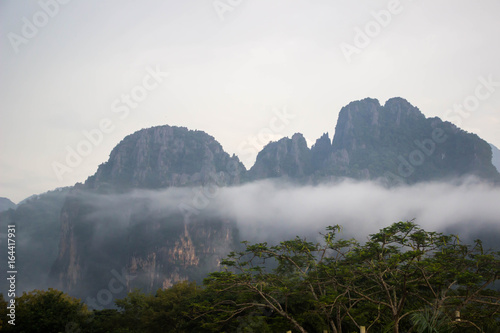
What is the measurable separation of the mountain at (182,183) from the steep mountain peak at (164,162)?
0.48 meters

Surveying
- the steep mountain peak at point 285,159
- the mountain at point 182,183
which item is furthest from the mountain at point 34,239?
the steep mountain peak at point 285,159

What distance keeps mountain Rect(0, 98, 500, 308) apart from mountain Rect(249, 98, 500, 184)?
44 centimetres

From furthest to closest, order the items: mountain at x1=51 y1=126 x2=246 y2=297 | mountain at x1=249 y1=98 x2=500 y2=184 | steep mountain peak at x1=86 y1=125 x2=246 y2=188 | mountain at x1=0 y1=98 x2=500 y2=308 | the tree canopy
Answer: steep mountain peak at x1=86 y1=125 x2=246 y2=188, mountain at x1=249 y1=98 x2=500 y2=184, mountain at x1=0 y1=98 x2=500 y2=308, mountain at x1=51 y1=126 x2=246 y2=297, the tree canopy

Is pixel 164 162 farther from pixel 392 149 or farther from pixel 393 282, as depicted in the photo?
pixel 393 282

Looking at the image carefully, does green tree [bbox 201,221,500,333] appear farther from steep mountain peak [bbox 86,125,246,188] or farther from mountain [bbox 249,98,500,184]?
steep mountain peak [bbox 86,125,246,188]

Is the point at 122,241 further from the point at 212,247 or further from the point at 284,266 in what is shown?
the point at 284,266

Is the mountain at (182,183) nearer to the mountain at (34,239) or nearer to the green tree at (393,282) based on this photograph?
the mountain at (34,239)

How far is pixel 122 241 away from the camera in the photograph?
488 feet

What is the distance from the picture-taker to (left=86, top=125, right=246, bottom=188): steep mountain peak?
164 metres

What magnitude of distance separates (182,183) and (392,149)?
311 feet

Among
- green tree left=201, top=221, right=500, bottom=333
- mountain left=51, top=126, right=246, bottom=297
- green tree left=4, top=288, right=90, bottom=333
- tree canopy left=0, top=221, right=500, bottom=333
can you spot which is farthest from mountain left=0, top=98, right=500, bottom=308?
green tree left=201, top=221, right=500, bottom=333

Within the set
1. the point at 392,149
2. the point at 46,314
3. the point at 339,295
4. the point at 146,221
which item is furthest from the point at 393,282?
the point at 392,149

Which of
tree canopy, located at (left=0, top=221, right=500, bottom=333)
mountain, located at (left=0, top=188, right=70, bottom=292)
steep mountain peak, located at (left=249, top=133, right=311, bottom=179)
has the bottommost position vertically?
mountain, located at (left=0, top=188, right=70, bottom=292)

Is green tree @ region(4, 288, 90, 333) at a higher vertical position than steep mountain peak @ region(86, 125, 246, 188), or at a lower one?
lower
